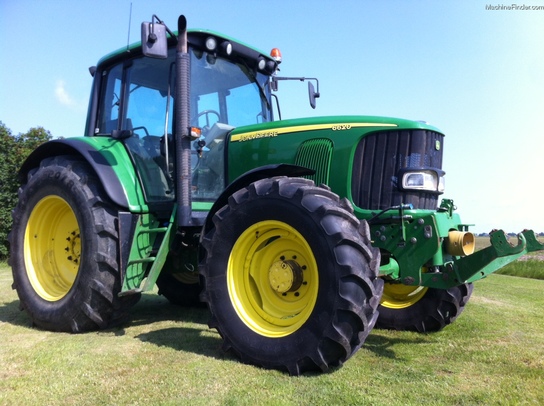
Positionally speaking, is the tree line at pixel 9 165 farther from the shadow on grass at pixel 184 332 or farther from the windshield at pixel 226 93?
the windshield at pixel 226 93

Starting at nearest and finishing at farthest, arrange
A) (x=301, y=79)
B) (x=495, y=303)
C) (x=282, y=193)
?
(x=282, y=193), (x=301, y=79), (x=495, y=303)

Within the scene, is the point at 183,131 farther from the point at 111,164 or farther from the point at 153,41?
the point at 111,164

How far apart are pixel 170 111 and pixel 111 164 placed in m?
0.75

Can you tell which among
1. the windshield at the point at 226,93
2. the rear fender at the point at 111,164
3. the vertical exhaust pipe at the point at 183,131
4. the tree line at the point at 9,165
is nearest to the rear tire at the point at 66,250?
the rear fender at the point at 111,164

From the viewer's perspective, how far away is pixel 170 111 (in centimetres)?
Answer: 457

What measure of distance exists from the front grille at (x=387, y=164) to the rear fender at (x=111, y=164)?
2037 mm

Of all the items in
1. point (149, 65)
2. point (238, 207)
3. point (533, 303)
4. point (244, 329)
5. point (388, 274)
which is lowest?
point (533, 303)

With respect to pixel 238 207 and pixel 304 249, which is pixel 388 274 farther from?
pixel 238 207

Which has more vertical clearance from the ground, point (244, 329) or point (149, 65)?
point (149, 65)

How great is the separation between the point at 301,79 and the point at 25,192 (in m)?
3.18

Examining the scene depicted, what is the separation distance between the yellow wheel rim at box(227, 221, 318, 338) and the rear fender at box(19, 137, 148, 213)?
1352mm

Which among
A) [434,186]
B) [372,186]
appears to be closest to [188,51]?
[372,186]

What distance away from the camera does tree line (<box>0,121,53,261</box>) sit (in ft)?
42.0

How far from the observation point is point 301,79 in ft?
17.6
